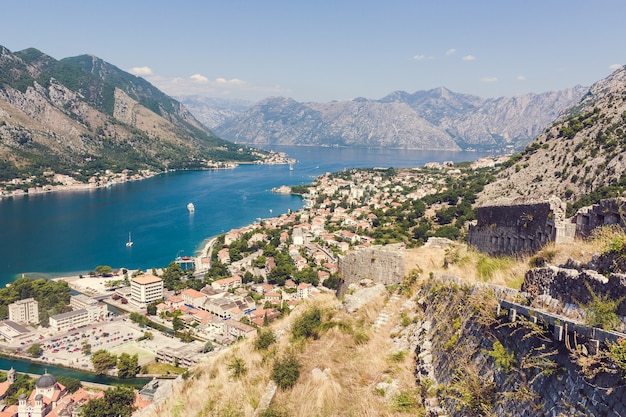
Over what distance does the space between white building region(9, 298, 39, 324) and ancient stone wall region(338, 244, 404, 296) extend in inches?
1505

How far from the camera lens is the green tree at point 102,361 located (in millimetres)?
29531

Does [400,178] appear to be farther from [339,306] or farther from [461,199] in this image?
[339,306]

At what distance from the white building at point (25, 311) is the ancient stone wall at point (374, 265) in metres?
38.2

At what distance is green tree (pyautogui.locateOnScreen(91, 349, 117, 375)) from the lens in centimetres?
2953

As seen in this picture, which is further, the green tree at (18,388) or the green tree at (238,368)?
the green tree at (18,388)

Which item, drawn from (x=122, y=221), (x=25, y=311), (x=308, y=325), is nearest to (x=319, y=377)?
(x=308, y=325)

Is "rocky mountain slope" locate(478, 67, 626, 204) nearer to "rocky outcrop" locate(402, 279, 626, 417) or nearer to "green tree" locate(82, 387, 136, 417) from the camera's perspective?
"rocky outcrop" locate(402, 279, 626, 417)

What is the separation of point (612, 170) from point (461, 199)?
20.7 metres

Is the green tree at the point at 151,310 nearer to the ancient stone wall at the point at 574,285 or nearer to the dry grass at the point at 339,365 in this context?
the dry grass at the point at 339,365

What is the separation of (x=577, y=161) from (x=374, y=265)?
96.2ft

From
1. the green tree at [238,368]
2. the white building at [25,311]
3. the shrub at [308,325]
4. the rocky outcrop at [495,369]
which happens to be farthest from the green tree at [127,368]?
the rocky outcrop at [495,369]

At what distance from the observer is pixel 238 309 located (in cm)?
3984

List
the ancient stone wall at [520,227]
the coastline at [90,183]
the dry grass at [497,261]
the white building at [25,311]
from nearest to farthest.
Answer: the dry grass at [497,261] < the ancient stone wall at [520,227] < the white building at [25,311] < the coastline at [90,183]

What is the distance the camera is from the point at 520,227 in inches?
332
